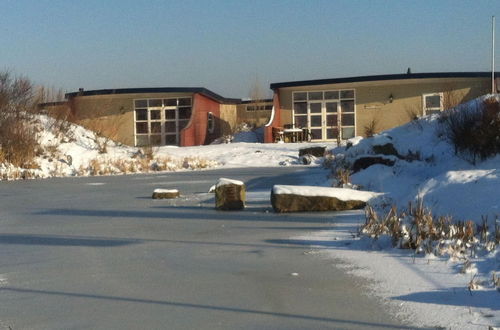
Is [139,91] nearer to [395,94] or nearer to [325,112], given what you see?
Result: [325,112]

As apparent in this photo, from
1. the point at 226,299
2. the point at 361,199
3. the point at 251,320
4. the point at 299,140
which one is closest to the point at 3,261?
the point at 226,299

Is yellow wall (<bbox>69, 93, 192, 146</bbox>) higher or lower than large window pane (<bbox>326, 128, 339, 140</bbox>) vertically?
higher

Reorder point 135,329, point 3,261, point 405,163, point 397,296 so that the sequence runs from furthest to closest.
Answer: point 405,163 → point 3,261 → point 397,296 → point 135,329

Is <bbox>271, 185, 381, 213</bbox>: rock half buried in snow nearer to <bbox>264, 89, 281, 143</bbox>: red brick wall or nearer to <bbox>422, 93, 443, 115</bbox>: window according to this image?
<bbox>264, 89, 281, 143</bbox>: red brick wall

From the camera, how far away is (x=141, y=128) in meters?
37.9

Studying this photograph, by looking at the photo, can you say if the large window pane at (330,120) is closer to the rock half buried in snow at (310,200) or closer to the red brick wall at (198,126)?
the red brick wall at (198,126)

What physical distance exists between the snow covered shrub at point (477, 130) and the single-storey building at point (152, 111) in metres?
24.9

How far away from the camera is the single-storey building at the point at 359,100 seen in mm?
32750

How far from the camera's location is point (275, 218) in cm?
945

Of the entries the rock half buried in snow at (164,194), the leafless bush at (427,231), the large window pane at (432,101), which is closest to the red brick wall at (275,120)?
the large window pane at (432,101)

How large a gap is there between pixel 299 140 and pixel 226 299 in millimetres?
29872

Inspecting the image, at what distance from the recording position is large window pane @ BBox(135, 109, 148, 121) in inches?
1489

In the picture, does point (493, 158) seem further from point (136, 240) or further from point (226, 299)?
point (226, 299)

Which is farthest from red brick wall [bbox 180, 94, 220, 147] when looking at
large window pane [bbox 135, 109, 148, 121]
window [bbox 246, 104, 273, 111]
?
window [bbox 246, 104, 273, 111]
